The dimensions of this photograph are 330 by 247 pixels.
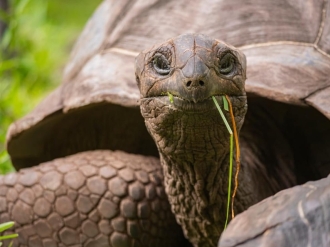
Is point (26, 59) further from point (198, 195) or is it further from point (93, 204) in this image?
point (198, 195)

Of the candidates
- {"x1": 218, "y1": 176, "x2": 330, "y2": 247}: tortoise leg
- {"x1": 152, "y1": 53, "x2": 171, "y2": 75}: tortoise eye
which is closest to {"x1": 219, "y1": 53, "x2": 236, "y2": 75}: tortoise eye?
{"x1": 152, "y1": 53, "x2": 171, "y2": 75}: tortoise eye

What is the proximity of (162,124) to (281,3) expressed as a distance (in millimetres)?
1005

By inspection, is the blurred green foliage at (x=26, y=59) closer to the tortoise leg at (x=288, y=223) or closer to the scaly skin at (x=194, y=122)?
the scaly skin at (x=194, y=122)

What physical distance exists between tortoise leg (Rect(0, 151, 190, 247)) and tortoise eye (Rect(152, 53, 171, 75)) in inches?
29.8

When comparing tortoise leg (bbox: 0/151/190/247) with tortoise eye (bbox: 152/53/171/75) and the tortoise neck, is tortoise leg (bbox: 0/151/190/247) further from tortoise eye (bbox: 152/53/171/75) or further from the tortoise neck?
tortoise eye (bbox: 152/53/171/75)

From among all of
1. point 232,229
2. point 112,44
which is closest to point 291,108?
point 112,44

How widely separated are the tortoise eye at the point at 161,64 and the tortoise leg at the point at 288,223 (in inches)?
24.5

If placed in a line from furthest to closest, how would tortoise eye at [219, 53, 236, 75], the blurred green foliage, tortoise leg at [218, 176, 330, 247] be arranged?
1. the blurred green foliage
2. tortoise eye at [219, 53, 236, 75]
3. tortoise leg at [218, 176, 330, 247]

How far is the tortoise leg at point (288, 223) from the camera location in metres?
2.01

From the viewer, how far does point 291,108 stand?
125 inches

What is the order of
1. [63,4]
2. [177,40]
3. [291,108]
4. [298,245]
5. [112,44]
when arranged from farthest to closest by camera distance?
[63,4]
[112,44]
[291,108]
[177,40]
[298,245]

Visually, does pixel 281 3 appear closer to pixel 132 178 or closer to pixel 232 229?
pixel 132 178

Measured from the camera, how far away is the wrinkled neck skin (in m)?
2.60

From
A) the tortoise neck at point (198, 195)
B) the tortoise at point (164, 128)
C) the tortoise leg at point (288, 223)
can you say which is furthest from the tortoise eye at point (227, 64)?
the tortoise leg at point (288, 223)
